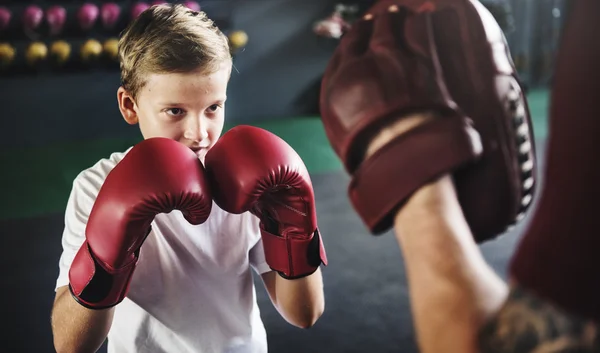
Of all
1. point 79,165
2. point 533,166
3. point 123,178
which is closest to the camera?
point 533,166

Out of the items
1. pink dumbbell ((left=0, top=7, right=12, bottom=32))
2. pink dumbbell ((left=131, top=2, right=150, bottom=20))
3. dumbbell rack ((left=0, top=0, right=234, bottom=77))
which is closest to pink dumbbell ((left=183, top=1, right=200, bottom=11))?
dumbbell rack ((left=0, top=0, right=234, bottom=77))

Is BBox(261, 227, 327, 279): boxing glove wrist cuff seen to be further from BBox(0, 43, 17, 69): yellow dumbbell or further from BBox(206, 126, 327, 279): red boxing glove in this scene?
BBox(0, 43, 17, 69): yellow dumbbell

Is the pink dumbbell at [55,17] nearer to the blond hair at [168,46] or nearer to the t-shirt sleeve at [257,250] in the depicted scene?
the blond hair at [168,46]

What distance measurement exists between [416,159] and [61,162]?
378 centimetres

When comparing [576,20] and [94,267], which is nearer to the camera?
[576,20]

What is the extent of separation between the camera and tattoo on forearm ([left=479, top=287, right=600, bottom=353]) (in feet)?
1.27

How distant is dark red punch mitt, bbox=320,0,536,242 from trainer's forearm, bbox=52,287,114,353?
596 mm

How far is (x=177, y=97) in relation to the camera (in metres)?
1.00

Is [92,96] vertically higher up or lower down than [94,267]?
lower down

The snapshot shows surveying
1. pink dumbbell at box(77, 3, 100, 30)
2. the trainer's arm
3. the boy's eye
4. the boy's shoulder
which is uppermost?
the boy's eye

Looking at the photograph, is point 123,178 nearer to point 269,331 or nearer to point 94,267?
point 94,267

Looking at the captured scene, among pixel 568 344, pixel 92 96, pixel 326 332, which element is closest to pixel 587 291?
pixel 568 344

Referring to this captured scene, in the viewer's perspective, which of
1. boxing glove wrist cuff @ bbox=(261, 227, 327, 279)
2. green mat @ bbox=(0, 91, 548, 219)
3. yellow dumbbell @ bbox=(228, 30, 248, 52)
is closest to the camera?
boxing glove wrist cuff @ bbox=(261, 227, 327, 279)

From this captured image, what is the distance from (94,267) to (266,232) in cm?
28
